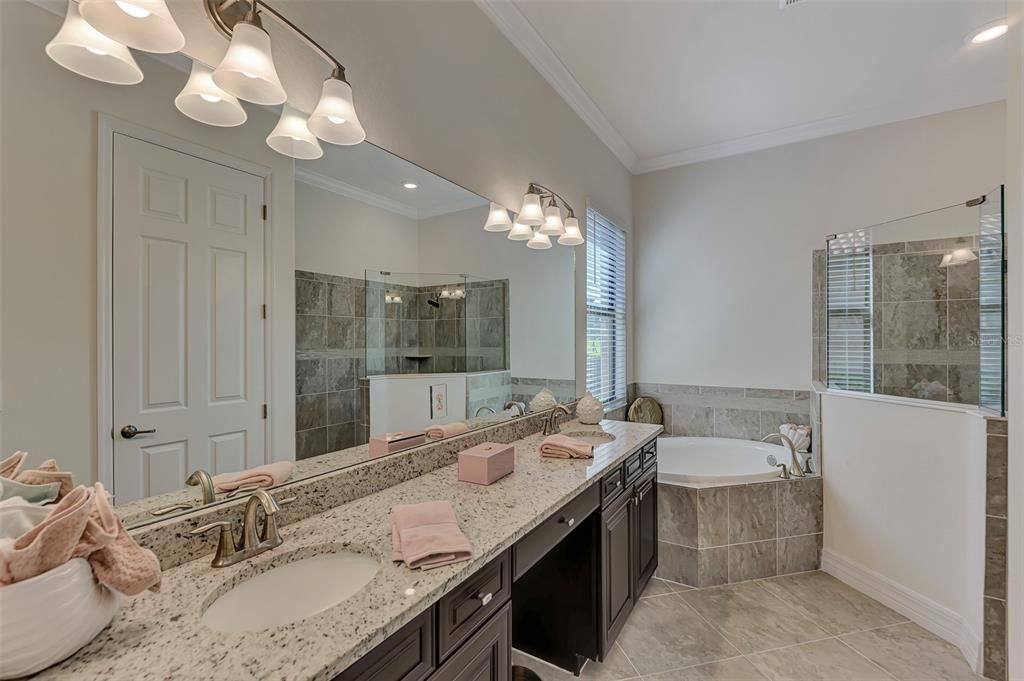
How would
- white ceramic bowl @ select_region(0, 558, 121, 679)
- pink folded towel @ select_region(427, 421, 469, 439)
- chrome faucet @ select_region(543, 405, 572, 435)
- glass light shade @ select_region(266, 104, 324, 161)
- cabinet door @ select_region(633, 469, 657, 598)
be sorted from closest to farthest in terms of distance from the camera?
white ceramic bowl @ select_region(0, 558, 121, 679), glass light shade @ select_region(266, 104, 324, 161), pink folded towel @ select_region(427, 421, 469, 439), cabinet door @ select_region(633, 469, 657, 598), chrome faucet @ select_region(543, 405, 572, 435)

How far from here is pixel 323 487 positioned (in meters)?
1.24

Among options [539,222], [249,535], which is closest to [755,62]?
[539,222]

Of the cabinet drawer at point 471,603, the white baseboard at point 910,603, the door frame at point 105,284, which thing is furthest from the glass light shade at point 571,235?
the white baseboard at point 910,603

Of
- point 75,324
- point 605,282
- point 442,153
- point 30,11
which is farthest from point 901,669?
point 30,11

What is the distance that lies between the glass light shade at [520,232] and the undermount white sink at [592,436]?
3.38 ft

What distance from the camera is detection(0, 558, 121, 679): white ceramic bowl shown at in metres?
0.57

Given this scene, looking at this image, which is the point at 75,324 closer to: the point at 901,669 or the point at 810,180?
the point at 901,669

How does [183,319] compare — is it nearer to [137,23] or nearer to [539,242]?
[137,23]

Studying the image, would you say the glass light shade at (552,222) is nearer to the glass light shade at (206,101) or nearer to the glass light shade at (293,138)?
the glass light shade at (293,138)

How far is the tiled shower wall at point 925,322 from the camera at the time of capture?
7.22 feet

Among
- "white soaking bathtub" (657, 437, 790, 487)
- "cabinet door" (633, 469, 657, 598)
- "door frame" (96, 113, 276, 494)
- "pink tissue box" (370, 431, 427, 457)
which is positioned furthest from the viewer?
"white soaking bathtub" (657, 437, 790, 487)

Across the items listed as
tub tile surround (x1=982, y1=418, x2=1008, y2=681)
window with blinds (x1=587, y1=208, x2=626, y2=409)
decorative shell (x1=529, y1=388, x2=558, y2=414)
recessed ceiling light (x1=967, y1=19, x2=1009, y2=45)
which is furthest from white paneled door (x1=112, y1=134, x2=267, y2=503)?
recessed ceiling light (x1=967, y1=19, x2=1009, y2=45)

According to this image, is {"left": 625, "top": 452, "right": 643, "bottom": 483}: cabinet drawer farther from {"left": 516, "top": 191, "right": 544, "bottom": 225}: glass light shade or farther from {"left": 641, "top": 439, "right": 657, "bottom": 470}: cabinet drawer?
{"left": 516, "top": 191, "right": 544, "bottom": 225}: glass light shade

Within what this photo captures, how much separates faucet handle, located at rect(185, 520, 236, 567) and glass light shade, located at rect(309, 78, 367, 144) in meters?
1.03
